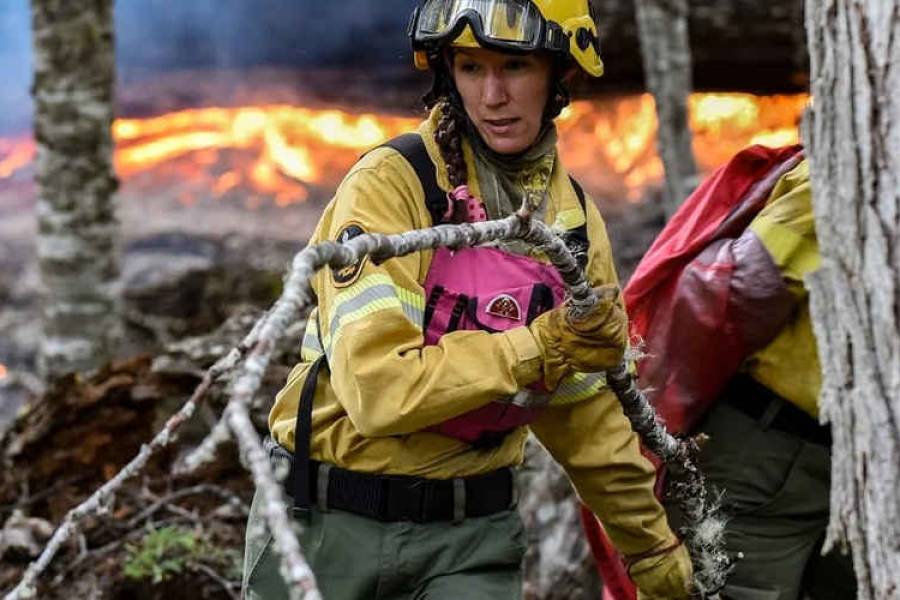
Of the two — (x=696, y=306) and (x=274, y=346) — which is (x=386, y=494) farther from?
(x=274, y=346)

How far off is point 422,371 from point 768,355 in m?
1.41

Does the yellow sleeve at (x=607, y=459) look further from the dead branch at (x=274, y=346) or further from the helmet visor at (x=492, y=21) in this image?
the dead branch at (x=274, y=346)

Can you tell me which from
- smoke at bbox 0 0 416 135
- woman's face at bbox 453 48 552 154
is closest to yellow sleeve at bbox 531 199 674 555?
woman's face at bbox 453 48 552 154

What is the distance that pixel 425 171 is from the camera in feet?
10.8

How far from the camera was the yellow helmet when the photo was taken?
336 centimetres

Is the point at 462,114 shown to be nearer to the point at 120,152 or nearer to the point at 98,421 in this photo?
the point at 98,421

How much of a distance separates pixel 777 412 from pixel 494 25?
1511mm

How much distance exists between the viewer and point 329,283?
126 inches

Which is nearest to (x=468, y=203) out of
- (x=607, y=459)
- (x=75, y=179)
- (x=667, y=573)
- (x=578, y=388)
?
(x=578, y=388)

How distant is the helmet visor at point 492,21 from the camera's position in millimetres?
3359

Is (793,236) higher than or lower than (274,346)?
lower

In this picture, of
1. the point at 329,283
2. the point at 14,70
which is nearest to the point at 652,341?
the point at 329,283

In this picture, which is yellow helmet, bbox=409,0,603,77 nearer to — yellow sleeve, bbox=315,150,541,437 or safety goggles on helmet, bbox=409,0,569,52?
safety goggles on helmet, bbox=409,0,569,52

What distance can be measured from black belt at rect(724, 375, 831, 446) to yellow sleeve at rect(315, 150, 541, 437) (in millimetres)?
1235
